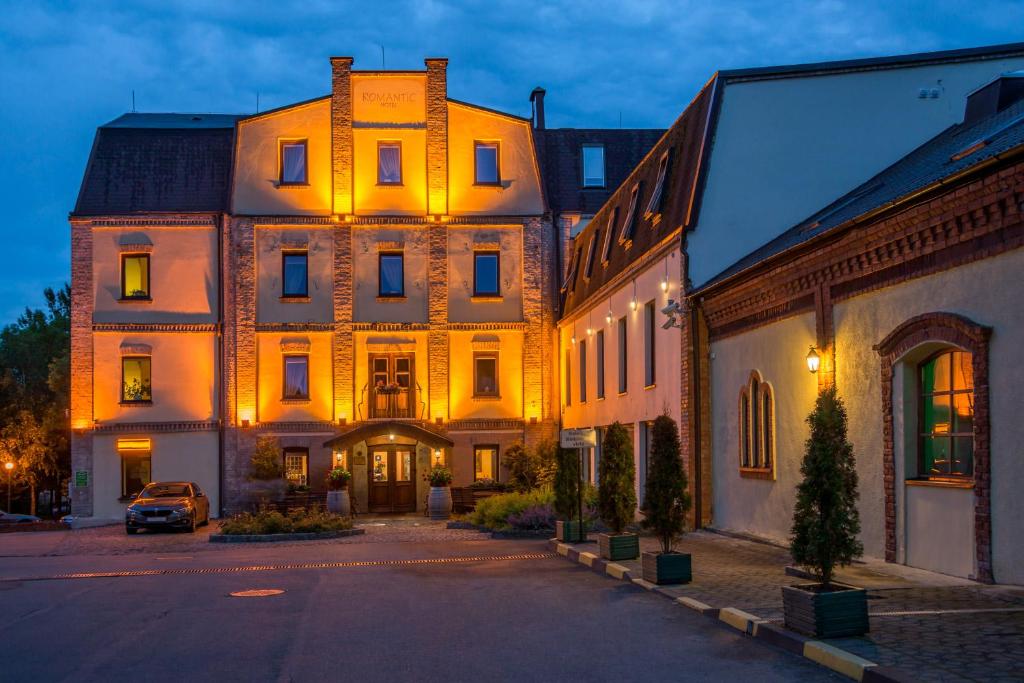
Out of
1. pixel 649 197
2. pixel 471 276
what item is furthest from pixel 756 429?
pixel 471 276

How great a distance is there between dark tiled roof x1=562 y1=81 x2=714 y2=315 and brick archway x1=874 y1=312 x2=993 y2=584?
8.21 meters

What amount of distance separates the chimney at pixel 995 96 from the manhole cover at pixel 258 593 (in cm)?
1463

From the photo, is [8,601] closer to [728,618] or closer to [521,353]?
[728,618]

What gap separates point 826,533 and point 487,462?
27710mm

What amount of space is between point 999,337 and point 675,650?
208 inches

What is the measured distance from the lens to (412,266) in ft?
123

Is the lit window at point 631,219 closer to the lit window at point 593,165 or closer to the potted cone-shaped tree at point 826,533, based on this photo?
the lit window at point 593,165

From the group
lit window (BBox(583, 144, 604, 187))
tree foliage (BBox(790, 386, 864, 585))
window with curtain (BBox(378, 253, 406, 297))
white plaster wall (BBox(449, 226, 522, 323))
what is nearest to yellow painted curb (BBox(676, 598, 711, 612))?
tree foliage (BBox(790, 386, 864, 585))

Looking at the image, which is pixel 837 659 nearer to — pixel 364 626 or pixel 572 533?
pixel 364 626

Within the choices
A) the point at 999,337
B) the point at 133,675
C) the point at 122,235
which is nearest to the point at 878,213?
the point at 999,337

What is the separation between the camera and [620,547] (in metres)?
17.3

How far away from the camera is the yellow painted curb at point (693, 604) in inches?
473

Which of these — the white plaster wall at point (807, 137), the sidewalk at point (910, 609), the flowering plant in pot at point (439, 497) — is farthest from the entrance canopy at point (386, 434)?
the sidewalk at point (910, 609)

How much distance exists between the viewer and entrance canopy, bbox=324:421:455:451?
34.9 m
